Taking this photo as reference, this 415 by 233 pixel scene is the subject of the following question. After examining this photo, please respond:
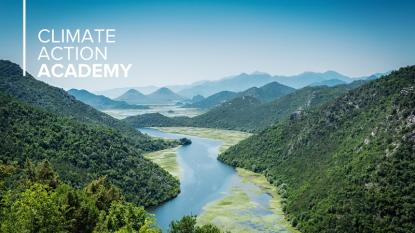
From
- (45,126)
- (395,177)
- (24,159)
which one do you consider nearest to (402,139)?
(395,177)

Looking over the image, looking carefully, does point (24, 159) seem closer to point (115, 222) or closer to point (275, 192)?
point (115, 222)

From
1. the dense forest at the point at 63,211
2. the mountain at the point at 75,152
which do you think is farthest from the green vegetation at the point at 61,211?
the mountain at the point at 75,152

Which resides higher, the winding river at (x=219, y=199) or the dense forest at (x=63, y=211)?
the dense forest at (x=63, y=211)

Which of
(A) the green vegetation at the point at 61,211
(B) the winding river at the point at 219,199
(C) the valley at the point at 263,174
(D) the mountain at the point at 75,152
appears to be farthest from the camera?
(D) the mountain at the point at 75,152

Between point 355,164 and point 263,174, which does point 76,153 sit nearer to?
point 263,174

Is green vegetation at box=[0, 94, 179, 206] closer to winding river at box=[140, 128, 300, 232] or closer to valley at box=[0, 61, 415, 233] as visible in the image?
valley at box=[0, 61, 415, 233]

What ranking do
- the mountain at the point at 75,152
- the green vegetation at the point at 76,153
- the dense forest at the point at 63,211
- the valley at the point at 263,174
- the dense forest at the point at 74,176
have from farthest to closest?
the mountain at the point at 75,152, the green vegetation at the point at 76,153, the valley at the point at 263,174, the dense forest at the point at 74,176, the dense forest at the point at 63,211

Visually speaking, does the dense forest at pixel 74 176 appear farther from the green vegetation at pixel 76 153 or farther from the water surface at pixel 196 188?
the water surface at pixel 196 188

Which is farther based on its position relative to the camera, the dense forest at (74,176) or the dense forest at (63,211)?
the dense forest at (74,176)
